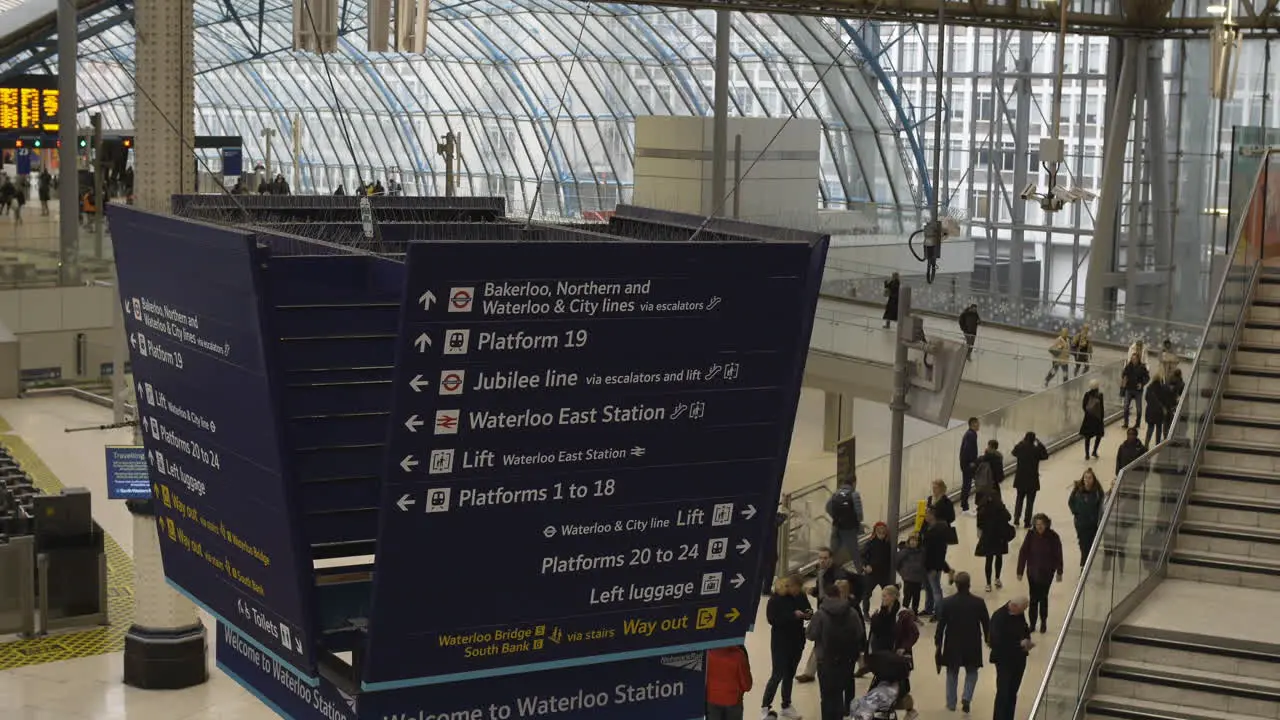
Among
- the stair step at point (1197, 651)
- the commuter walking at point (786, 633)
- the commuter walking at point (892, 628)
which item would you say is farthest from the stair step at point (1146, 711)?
the commuter walking at point (786, 633)

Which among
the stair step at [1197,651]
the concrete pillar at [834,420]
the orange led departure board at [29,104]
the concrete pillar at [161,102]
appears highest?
the orange led departure board at [29,104]

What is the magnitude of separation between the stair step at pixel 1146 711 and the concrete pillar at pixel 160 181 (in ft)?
26.6

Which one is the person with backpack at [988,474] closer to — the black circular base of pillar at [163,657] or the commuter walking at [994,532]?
the commuter walking at [994,532]

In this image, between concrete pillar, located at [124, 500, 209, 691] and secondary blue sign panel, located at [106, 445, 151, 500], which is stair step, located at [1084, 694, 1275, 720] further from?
secondary blue sign panel, located at [106, 445, 151, 500]

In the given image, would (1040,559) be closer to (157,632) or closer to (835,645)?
(835,645)

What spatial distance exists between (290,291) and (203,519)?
1.60m

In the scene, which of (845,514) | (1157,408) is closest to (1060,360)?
(1157,408)

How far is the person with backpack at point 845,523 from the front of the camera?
57.3ft

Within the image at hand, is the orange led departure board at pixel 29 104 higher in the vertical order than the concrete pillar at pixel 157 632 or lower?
higher

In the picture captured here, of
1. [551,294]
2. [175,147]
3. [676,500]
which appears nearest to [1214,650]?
[676,500]

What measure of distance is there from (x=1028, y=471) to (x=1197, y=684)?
751cm

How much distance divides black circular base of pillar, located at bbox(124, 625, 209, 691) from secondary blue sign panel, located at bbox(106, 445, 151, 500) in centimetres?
134

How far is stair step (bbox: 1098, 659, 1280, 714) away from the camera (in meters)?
12.1

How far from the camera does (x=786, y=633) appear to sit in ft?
46.2
